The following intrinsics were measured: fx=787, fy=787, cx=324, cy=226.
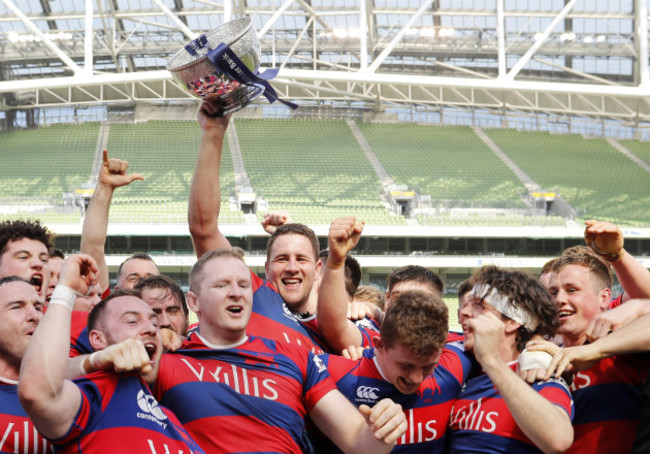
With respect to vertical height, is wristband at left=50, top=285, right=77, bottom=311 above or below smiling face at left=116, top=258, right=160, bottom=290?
above

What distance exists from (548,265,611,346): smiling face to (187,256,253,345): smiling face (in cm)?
146

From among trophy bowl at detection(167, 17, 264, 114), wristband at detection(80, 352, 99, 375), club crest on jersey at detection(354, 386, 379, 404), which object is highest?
trophy bowl at detection(167, 17, 264, 114)

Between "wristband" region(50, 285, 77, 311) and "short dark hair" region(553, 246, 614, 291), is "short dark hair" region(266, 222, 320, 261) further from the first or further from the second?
"wristband" region(50, 285, 77, 311)

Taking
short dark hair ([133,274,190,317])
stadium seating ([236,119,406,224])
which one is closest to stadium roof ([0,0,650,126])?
stadium seating ([236,119,406,224])

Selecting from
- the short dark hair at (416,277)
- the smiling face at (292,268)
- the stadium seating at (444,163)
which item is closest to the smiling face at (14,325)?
the smiling face at (292,268)

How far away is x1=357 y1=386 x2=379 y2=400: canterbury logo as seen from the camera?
10.4 ft

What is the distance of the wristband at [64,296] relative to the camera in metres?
2.63

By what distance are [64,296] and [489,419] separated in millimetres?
1692

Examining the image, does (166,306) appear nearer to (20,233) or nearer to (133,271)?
(20,233)

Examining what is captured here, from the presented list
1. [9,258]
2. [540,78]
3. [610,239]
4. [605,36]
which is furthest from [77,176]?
[610,239]

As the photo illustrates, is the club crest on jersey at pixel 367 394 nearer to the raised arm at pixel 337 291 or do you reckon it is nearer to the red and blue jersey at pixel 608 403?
the raised arm at pixel 337 291

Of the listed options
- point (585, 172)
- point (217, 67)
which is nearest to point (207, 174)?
point (217, 67)

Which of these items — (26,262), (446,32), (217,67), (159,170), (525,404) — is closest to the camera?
(525,404)

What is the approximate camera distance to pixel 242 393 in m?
3.01
